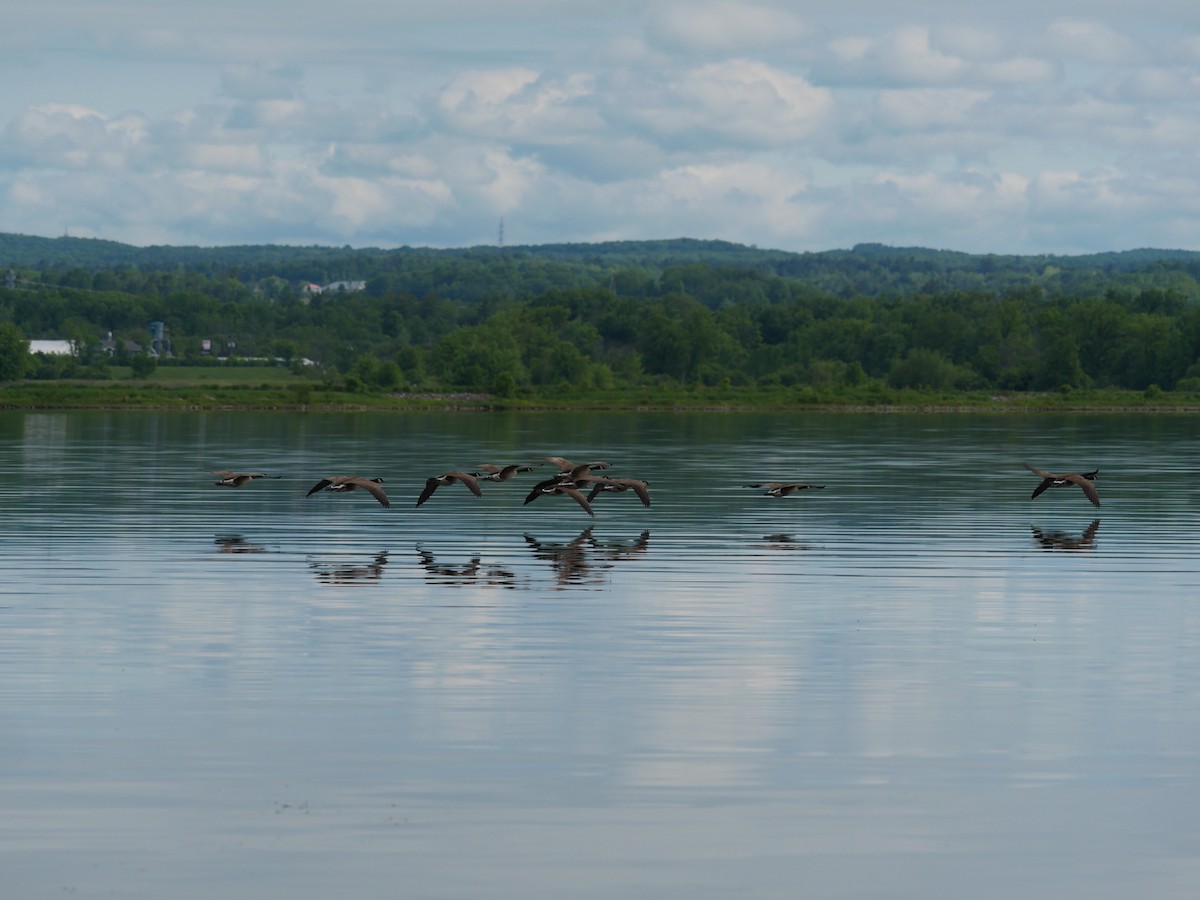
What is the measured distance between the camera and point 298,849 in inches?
565

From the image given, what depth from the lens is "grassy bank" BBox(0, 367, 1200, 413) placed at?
16238 centimetres

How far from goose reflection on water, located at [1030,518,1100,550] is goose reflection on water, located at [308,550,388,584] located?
1319 centimetres

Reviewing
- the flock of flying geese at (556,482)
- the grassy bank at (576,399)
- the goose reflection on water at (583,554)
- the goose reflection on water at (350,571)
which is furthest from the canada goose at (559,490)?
the grassy bank at (576,399)

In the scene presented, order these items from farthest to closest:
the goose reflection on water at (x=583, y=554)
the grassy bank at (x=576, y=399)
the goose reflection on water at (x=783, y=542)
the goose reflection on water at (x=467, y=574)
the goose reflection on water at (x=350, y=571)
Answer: the grassy bank at (x=576, y=399) < the goose reflection on water at (x=783, y=542) < the goose reflection on water at (x=583, y=554) < the goose reflection on water at (x=350, y=571) < the goose reflection on water at (x=467, y=574)

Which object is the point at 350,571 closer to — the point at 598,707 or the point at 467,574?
the point at 467,574

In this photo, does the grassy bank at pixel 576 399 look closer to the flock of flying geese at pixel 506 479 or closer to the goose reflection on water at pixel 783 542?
the flock of flying geese at pixel 506 479

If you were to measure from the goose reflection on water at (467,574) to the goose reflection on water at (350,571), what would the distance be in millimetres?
782

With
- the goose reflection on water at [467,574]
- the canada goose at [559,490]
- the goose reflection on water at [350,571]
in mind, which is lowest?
the goose reflection on water at [350,571]

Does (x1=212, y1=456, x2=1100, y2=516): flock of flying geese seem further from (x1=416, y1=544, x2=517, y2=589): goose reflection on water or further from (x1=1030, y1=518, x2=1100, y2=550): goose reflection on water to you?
(x1=416, y1=544, x2=517, y2=589): goose reflection on water

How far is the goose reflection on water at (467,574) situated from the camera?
101 ft

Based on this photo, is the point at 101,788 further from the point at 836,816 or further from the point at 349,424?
the point at 349,424

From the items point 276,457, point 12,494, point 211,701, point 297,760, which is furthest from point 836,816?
point 276,457

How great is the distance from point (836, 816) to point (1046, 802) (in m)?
1.86

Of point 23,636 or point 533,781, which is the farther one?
point 23,636
